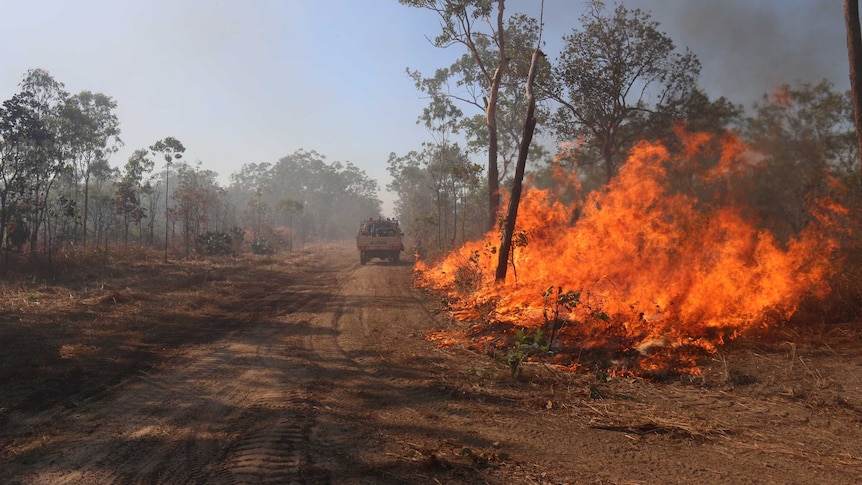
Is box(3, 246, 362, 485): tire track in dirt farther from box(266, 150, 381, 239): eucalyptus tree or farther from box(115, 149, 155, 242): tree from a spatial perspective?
box(266, 150, 381, 239): eucalyptus tree

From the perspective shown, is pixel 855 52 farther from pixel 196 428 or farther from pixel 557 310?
pixel 196 428

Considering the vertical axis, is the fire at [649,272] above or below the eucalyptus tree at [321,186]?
below

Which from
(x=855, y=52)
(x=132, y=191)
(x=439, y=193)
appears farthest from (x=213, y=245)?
(x=855, y=52)

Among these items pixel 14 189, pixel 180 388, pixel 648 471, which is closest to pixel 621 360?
pixel 648 471

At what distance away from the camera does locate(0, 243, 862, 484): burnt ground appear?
4180 mm

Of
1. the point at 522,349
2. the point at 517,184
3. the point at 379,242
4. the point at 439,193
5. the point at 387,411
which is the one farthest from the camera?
the point at 439,193

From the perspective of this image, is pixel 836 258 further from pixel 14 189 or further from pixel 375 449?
pixel 14 189

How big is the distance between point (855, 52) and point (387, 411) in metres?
10.3

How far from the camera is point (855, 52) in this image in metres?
8.71

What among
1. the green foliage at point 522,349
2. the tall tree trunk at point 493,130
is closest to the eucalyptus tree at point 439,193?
the tall tree trunk at point 493,130

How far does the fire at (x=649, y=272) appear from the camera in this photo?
25.7ft

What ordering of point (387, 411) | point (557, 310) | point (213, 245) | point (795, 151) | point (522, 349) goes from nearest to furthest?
point (387, 411)
point (522, 349)
point (557, 310)
point (795, 151)
point (213, 245)

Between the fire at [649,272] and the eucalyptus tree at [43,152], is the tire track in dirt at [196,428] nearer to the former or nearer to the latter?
the fire at [649,272]

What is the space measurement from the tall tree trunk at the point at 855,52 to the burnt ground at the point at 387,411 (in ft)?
13.7
